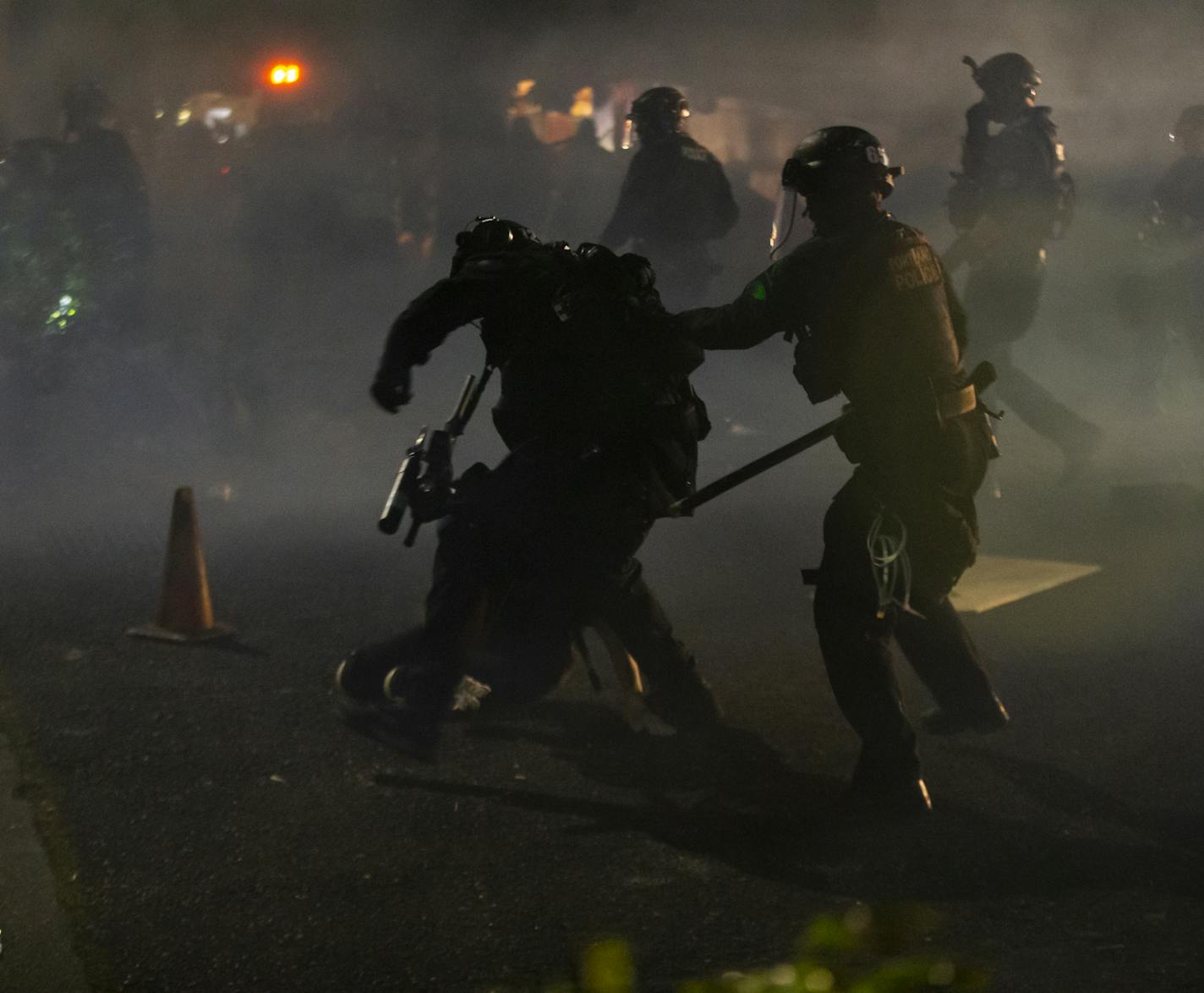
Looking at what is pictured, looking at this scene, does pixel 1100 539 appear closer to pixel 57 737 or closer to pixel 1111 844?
pixel 1111 844

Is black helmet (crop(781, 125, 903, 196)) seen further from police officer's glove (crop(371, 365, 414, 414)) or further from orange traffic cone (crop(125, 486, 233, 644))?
orange traffic cone (crop(125, 486, 233, 644))

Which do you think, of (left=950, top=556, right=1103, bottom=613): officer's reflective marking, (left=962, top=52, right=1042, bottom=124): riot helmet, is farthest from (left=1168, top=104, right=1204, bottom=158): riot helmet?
(left=950, top=556, right=1103, bottom=613): officer's reflective marking

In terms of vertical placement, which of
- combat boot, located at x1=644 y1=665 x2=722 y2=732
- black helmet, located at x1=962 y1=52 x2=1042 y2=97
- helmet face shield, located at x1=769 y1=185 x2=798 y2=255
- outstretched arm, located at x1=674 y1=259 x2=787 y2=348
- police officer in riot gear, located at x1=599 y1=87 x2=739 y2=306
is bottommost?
combat boot, located at x1=644 y1=665 x2=722 y2=732

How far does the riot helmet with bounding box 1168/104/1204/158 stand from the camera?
1003 centimetres

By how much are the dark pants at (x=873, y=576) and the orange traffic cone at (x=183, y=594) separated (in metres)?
2.59

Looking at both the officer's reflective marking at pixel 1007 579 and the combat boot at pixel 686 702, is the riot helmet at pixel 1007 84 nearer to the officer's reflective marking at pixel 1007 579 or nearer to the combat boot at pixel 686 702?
the officer's reflective marking at pixel 1007 579

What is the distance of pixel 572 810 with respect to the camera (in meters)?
4.46

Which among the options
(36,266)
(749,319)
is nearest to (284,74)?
(36,266)

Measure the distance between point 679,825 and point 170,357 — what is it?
334 inches

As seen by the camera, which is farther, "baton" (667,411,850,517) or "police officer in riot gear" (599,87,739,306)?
"police officer in riot gear" (599,87,739,306)

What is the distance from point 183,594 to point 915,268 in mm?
3085

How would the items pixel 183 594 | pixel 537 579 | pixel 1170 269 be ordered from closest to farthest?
1. pixel 537 579
2. pixel 183 594
3. pixel 1170 269

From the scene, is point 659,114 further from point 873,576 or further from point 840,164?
point 873,576

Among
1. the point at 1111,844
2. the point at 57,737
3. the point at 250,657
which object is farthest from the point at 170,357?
the point at 1111,844
